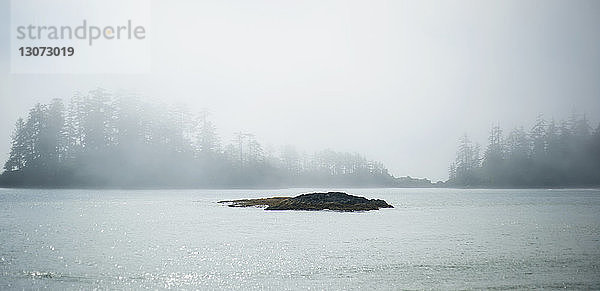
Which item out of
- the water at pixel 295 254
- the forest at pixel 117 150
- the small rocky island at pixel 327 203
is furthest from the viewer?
the forest at pixel 117 150

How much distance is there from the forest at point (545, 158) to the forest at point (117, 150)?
85.8 meters

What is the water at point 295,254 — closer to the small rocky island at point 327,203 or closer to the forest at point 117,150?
the small rocky island at point 327,203

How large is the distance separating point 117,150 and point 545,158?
13417cm

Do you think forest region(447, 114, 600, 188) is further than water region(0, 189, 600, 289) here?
Yes

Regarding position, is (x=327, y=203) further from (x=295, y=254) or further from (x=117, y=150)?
(x=117, y=150)

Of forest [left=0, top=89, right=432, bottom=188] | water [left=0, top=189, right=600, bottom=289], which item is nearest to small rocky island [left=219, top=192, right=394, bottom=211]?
water [left=0, top=189, right=600, bottom=289]

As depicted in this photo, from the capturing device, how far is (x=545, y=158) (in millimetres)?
A: 161625

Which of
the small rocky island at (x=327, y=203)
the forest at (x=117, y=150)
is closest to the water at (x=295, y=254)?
the small rocky island at (x=327, y=203)

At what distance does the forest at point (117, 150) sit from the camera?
133 m

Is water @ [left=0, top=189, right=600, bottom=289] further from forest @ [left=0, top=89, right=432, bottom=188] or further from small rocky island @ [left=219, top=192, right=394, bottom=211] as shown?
forest @ [left=0, top=89, right=432, bottom=188]

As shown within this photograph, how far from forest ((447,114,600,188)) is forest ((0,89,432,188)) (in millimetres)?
85799

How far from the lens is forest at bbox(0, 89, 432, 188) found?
5246 inches

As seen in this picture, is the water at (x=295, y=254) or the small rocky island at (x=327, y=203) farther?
the small rocky island at (x=327, y=203)

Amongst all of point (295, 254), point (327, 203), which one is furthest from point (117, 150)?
point (295, 254)
